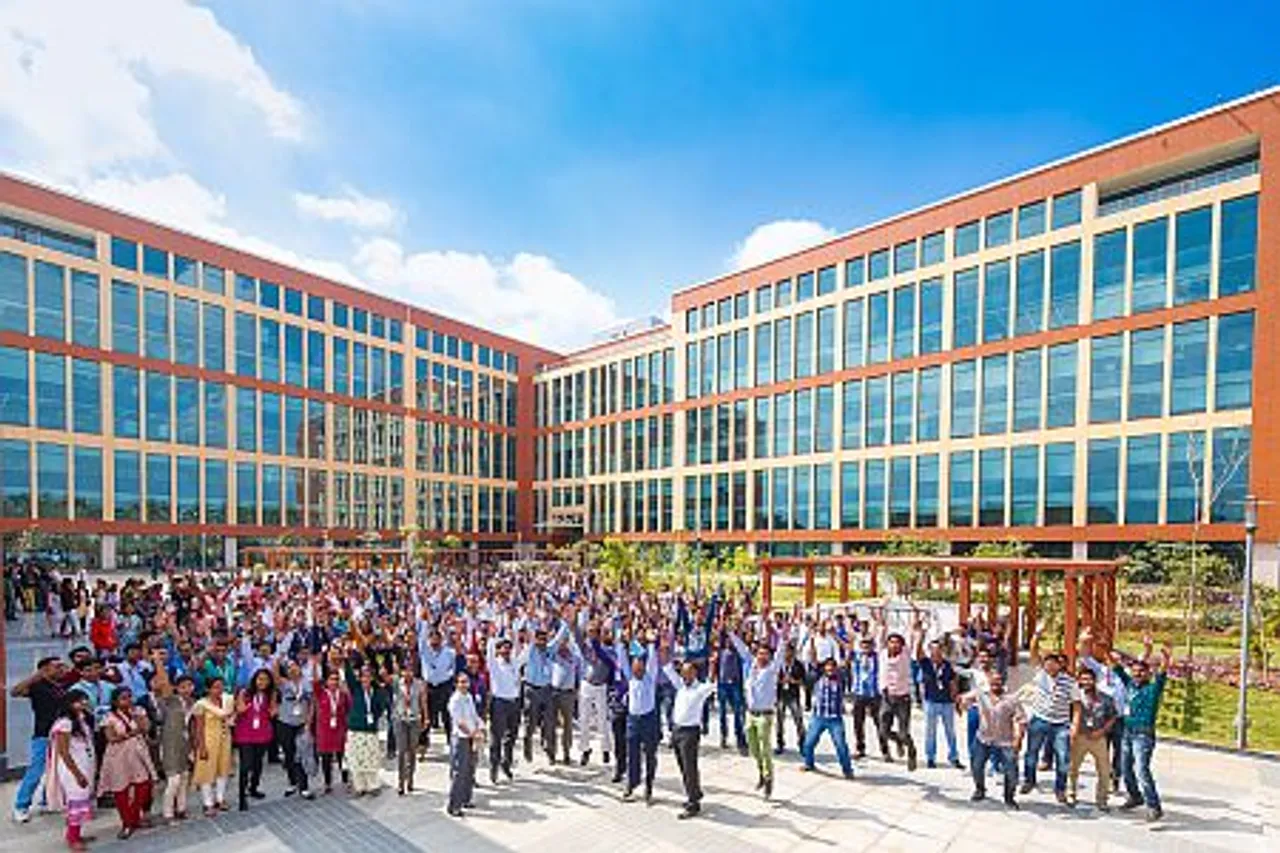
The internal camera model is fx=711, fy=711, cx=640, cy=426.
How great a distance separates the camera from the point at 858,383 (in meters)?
42.4

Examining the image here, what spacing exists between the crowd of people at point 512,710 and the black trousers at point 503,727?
0.03 m

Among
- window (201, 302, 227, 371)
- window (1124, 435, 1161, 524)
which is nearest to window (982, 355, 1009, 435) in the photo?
window (1124, 435, 1161, 524)

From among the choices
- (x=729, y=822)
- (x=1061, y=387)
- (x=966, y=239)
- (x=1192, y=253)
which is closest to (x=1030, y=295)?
(x=966, y=239)

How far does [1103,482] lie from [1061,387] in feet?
16.0

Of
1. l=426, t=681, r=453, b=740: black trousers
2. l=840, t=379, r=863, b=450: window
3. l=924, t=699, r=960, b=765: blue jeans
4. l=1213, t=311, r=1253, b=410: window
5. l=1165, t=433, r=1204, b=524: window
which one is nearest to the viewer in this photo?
l=924, t=699, r=960, b=765: blue jeans

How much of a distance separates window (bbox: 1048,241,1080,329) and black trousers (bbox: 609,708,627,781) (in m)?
33.9

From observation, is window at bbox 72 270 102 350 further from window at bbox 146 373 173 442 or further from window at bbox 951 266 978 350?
window at bbox 951 266 978 350

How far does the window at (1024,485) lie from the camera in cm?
3509

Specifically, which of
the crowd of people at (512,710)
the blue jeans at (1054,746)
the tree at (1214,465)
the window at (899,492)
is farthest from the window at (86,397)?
the tree at (1214,465)

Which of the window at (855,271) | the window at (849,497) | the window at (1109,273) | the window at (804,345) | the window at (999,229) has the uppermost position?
the window at (999,229)

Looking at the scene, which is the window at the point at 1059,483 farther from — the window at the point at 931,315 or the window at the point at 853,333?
the window at the point at 853,333

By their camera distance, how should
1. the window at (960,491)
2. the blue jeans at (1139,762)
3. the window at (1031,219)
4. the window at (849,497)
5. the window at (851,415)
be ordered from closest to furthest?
1. the blue jeans at (1139,762)
2. the window at (1031,219)
3. the window at (960,491)
4. the window at (849,497)
5. the window at (851,415)

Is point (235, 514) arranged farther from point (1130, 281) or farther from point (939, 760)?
point (1130, 281)

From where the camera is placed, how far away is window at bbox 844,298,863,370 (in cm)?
4241
